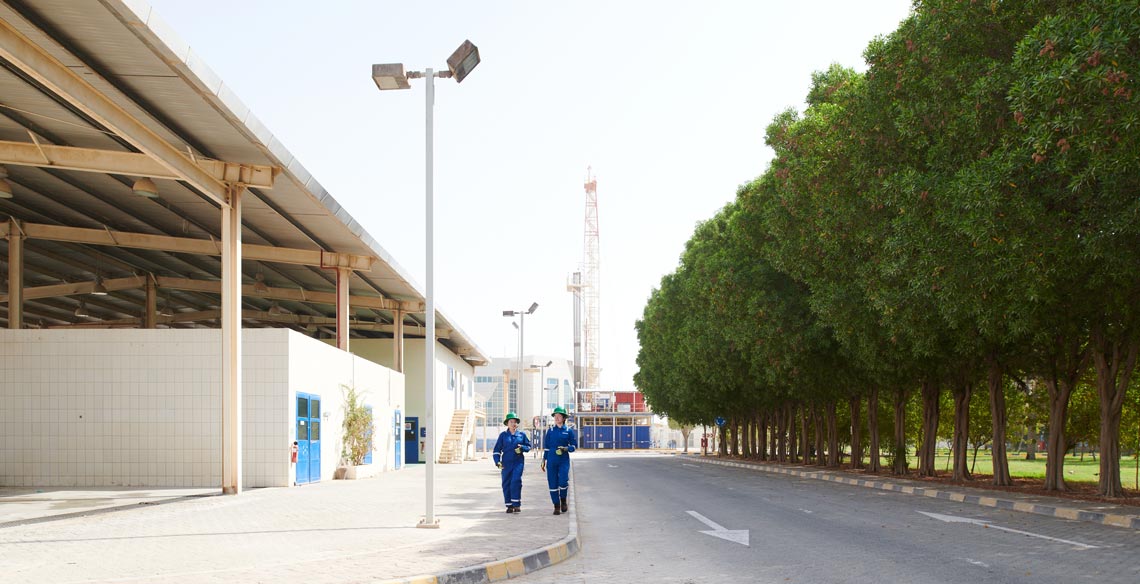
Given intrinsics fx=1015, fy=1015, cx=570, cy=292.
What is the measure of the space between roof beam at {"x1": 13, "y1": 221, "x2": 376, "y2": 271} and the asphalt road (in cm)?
1326

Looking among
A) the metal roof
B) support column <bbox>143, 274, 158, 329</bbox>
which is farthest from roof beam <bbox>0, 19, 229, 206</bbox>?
support column <bbox>143, 274, 158, 329</bbox>

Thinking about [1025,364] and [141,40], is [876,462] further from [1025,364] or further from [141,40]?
[141,40]

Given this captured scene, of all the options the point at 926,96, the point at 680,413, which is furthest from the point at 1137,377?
the point at 680,413

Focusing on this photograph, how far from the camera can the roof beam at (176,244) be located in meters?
26.8

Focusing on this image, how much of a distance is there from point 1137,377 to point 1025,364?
2.46 m

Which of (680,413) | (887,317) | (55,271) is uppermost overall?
(55,271)

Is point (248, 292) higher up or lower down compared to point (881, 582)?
higher up

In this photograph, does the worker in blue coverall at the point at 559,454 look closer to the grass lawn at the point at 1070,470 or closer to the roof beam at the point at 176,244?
the roof beam at the point at 176,244

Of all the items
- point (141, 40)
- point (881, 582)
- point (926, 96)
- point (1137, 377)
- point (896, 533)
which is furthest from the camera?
point (1137, 377)

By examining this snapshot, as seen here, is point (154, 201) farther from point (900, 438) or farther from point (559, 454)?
point (900, 438)

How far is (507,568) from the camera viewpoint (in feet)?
31.9

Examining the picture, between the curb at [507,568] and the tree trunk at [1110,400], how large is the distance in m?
12.0

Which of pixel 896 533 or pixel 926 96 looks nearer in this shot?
pixel 896 533

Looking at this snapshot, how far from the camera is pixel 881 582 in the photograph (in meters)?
8.72
